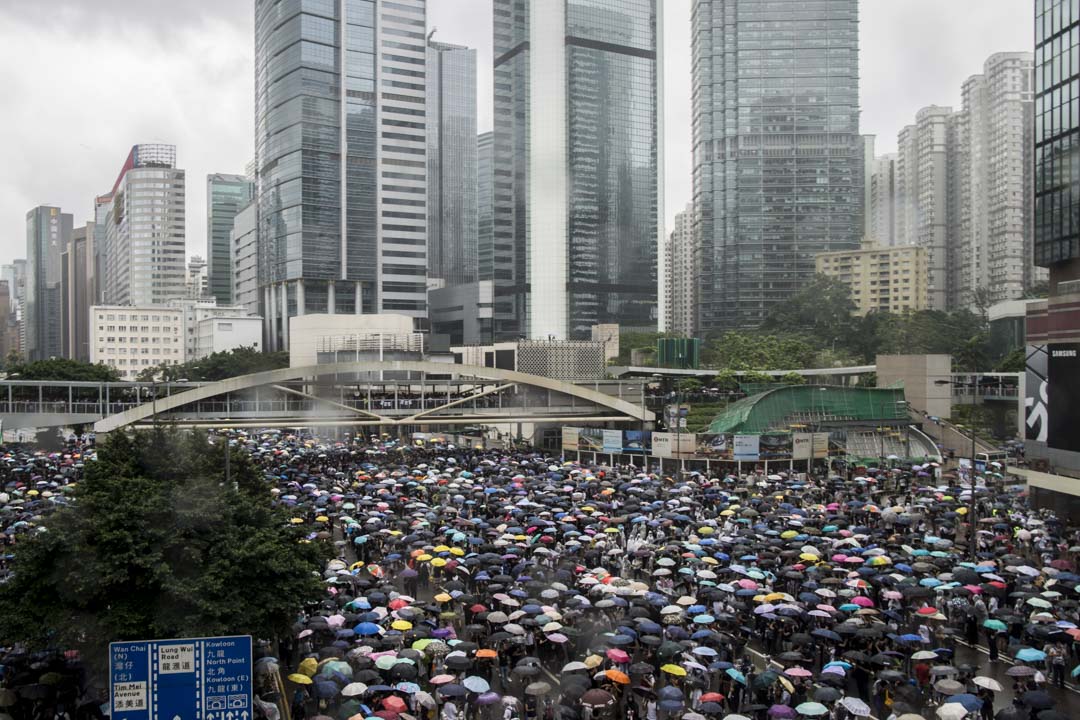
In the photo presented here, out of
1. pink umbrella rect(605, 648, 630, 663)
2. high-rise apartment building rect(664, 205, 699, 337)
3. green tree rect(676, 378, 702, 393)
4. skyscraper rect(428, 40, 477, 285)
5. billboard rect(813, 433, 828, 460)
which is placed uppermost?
skyscraper rect(428, 40, 477, 285)

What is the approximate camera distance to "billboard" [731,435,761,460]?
118 feet

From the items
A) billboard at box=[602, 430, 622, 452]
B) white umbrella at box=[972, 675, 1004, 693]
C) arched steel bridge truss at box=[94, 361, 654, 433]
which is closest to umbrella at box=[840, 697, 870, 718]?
white umbrella at box=[972, 675, 1004, 693]

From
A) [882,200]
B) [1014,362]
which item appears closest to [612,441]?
[1014,362]

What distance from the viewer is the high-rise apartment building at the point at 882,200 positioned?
94875 mm

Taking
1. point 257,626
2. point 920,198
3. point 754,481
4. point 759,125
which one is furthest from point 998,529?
point 759,125

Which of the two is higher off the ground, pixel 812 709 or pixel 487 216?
pixel 487 216

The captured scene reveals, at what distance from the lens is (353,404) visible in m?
46.8

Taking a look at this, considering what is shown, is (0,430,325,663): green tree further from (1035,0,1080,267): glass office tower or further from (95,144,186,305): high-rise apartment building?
(95,144,186,305): high-rise apartment building

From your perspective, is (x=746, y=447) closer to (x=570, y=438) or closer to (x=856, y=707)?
(x=570, y=438)

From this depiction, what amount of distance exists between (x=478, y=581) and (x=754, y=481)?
1640 centimetres

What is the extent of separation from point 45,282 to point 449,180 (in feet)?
201

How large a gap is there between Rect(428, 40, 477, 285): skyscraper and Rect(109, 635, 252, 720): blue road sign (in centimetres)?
12570

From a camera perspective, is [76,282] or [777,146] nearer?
[777,146]

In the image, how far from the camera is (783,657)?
14.0 meters
